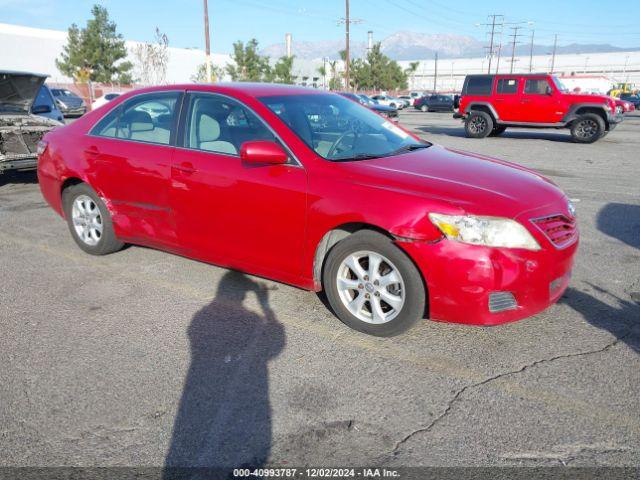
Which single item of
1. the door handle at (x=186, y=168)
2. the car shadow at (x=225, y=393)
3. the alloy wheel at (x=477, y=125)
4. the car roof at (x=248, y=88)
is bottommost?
the car shadow at (x=225, y=393)

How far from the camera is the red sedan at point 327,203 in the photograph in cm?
325

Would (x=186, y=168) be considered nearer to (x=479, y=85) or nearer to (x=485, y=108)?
(x=485, y=108)

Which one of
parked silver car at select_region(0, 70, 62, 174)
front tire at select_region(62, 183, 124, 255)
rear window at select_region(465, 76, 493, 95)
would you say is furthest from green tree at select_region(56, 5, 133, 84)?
front tire at select_region(62, 183, 124, 255)

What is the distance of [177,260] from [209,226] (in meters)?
1.17

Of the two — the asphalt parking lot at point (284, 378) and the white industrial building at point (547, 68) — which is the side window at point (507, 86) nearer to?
the asphalt parking lot at point (284, 378)

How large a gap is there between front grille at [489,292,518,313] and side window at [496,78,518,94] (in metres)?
16.2

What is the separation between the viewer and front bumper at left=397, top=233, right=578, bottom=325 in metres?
3.18

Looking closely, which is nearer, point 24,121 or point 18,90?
point 24,121

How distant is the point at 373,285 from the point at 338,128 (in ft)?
4.60

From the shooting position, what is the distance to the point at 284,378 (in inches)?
123

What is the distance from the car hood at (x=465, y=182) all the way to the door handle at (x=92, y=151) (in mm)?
2521

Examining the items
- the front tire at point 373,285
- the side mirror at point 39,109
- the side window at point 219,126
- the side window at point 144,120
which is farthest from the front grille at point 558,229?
the side mirror at point 39,109

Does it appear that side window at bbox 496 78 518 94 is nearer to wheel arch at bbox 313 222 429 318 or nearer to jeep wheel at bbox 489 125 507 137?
jeep wheel at bbox 489 125 507 137

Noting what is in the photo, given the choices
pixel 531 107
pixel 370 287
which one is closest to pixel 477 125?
pixel 531 107
